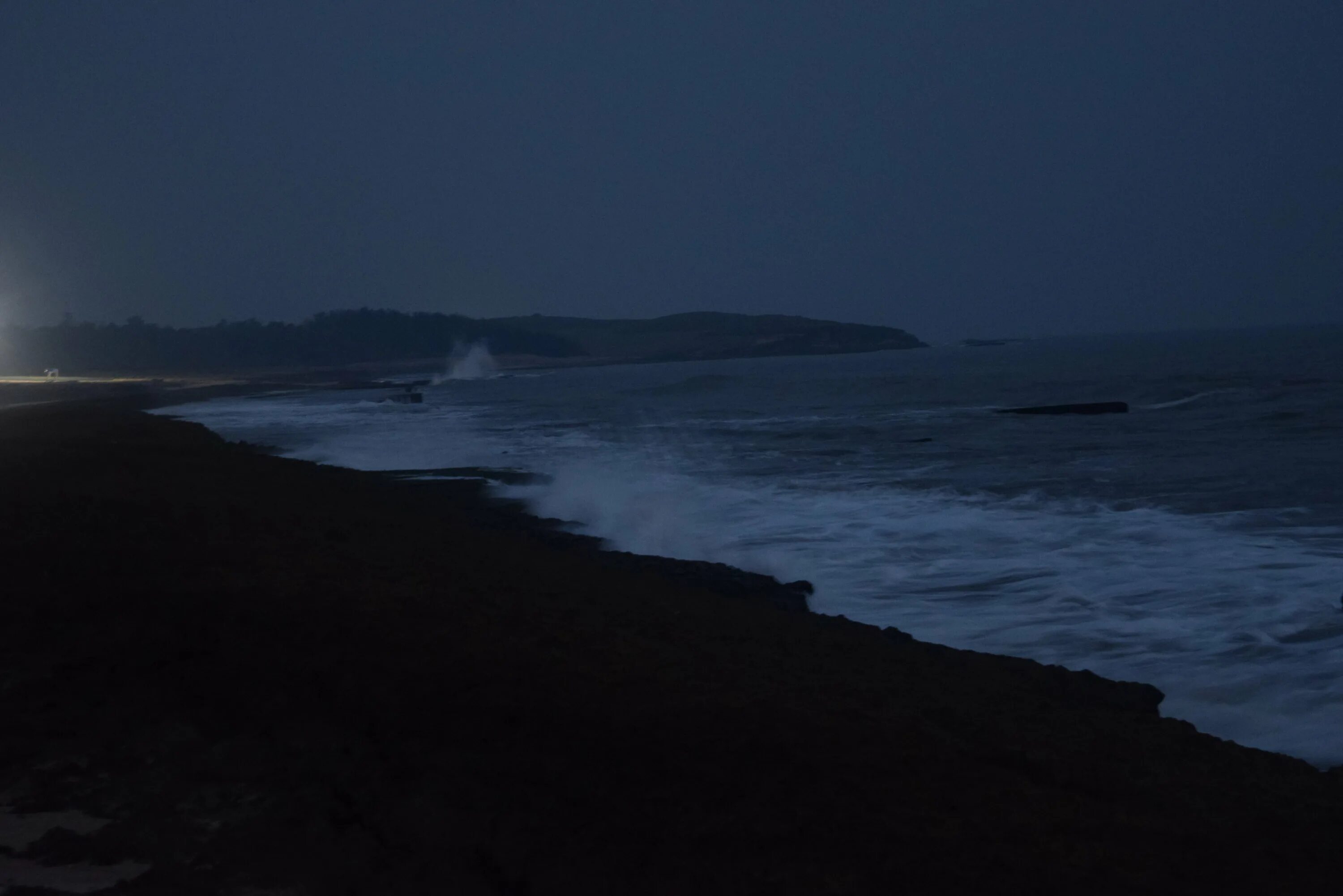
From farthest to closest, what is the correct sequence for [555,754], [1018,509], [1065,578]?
[1018,509] → [1065,578] → [555,754]

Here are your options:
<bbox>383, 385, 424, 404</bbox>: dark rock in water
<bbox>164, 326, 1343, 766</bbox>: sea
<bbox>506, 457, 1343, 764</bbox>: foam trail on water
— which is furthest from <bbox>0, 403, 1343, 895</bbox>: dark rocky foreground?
<bbox>383, 385, 424, 404</bbox>: dark rock in water

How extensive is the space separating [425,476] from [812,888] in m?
18.1

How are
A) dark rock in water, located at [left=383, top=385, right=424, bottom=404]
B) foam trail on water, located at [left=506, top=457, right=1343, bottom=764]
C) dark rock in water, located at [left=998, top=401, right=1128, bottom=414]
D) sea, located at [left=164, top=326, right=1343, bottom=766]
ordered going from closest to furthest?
foam trail on water, located at [left=506, top=457, right=1343, bottom=764] → sea, located at [left=164, top=326, right=1343, bottom=766] → dark rock in water, located at [left=998, top=401, right=1128, bottom=414] → dark rock in water, located at [left=383, top=385, right=424, bottom=404]

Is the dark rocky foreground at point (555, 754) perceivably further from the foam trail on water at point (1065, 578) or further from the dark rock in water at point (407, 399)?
the dark rock in water at point (407, 399)

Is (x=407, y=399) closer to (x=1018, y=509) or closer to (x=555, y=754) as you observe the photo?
(x=1018, y=509)

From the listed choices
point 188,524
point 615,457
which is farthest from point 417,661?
point 615,457

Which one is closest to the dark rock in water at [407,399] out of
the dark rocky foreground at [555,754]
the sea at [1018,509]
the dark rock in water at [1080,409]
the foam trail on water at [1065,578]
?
the sea at [1018,509]

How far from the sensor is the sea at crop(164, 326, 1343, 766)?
30.2ft

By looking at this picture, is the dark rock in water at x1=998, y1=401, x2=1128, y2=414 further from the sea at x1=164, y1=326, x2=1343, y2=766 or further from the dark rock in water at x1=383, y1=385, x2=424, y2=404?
the dark rock in water at x1=383, y1=385, x2=424, y2=404

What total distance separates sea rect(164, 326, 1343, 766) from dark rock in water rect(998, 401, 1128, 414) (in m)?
0.71

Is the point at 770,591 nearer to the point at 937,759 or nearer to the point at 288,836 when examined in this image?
the point at 937,759

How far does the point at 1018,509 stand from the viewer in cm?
1716

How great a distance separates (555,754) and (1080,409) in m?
37.4

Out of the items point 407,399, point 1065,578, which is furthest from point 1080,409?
point 407,399
